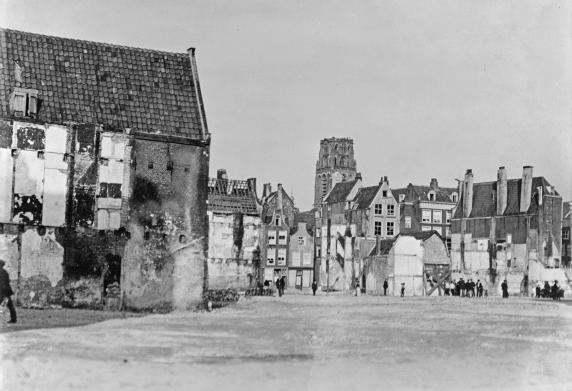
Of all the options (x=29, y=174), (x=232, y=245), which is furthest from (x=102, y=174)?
(x=232, y=245)

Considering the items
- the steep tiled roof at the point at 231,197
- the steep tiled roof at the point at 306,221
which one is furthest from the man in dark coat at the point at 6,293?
the steep tiled roof at the point at 306,221

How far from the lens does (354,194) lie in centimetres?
10488

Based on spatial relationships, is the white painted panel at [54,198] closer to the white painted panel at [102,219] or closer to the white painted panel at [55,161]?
the white painted panel at [55,161]

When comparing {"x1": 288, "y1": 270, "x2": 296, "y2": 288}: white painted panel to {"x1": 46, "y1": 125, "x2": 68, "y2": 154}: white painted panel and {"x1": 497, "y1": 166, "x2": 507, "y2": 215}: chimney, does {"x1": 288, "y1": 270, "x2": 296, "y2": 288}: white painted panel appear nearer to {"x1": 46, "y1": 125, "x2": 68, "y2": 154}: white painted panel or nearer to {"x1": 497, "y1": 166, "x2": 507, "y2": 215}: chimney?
{"x1": 497, "y1": 166, "x2": 507, "y2": 215}: chimney

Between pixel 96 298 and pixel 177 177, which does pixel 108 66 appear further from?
pixel 96 298

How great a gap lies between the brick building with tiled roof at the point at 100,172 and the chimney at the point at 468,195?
57.4 metres

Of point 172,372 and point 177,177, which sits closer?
point 172,372

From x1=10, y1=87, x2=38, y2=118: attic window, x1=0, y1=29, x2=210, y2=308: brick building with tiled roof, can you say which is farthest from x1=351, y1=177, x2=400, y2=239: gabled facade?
x1=10, y1=87, x2=38, y2=118: attic window

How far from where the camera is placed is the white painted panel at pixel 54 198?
31.8 m

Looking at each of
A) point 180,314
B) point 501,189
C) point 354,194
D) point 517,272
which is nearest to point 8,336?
point 180,314

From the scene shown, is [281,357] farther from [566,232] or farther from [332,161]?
[332,161]

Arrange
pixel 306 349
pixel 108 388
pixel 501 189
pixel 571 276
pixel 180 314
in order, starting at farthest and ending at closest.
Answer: pixel 501 189
pixel 571 276
pixel 180 314
pixel 306 349
pixel 108 388

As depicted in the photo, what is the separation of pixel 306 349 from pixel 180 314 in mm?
13139

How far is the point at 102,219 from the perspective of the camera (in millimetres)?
32594
